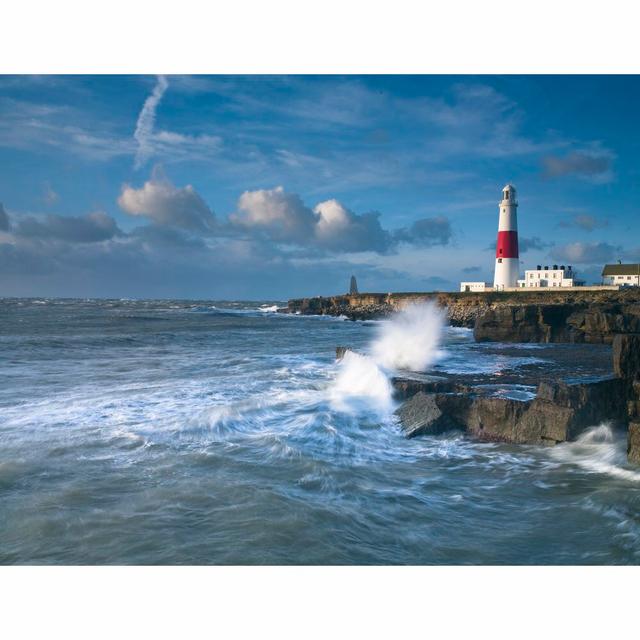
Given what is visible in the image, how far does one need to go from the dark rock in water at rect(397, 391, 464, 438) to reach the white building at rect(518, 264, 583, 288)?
36794mm

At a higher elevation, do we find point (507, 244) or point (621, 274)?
point (507, 244)

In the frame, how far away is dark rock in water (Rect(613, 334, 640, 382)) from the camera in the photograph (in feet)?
23.6

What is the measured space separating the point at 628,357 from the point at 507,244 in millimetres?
31530

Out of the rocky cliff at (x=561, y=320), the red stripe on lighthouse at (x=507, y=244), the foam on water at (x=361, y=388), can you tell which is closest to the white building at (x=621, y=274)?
the rocky cliff at (x=561, y=320)

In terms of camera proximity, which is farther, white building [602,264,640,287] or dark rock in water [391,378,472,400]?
white building [602,264,640,287]

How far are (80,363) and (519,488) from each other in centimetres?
1312

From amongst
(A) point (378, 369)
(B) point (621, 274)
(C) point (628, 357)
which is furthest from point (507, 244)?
(C) point (628, 357)

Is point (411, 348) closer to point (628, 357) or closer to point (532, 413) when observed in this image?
point (628, 357)

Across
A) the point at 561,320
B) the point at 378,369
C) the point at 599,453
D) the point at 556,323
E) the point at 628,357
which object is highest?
the point at 561,320

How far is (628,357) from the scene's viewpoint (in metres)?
7.30

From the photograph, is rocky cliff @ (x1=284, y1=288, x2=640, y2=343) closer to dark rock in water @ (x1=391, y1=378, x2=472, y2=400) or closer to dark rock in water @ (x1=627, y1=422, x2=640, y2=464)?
dark rock in water @ (x1=391, y1=378, x2=472, y2=400)

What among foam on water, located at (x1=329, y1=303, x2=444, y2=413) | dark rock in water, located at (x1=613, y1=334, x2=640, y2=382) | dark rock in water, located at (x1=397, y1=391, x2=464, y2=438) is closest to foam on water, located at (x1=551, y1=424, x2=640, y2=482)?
dark rock in water, located at (x1=613, y1=334, x2=640, y2=382)

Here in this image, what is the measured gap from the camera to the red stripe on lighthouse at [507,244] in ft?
119

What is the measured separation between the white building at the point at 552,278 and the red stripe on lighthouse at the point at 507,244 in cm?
492
